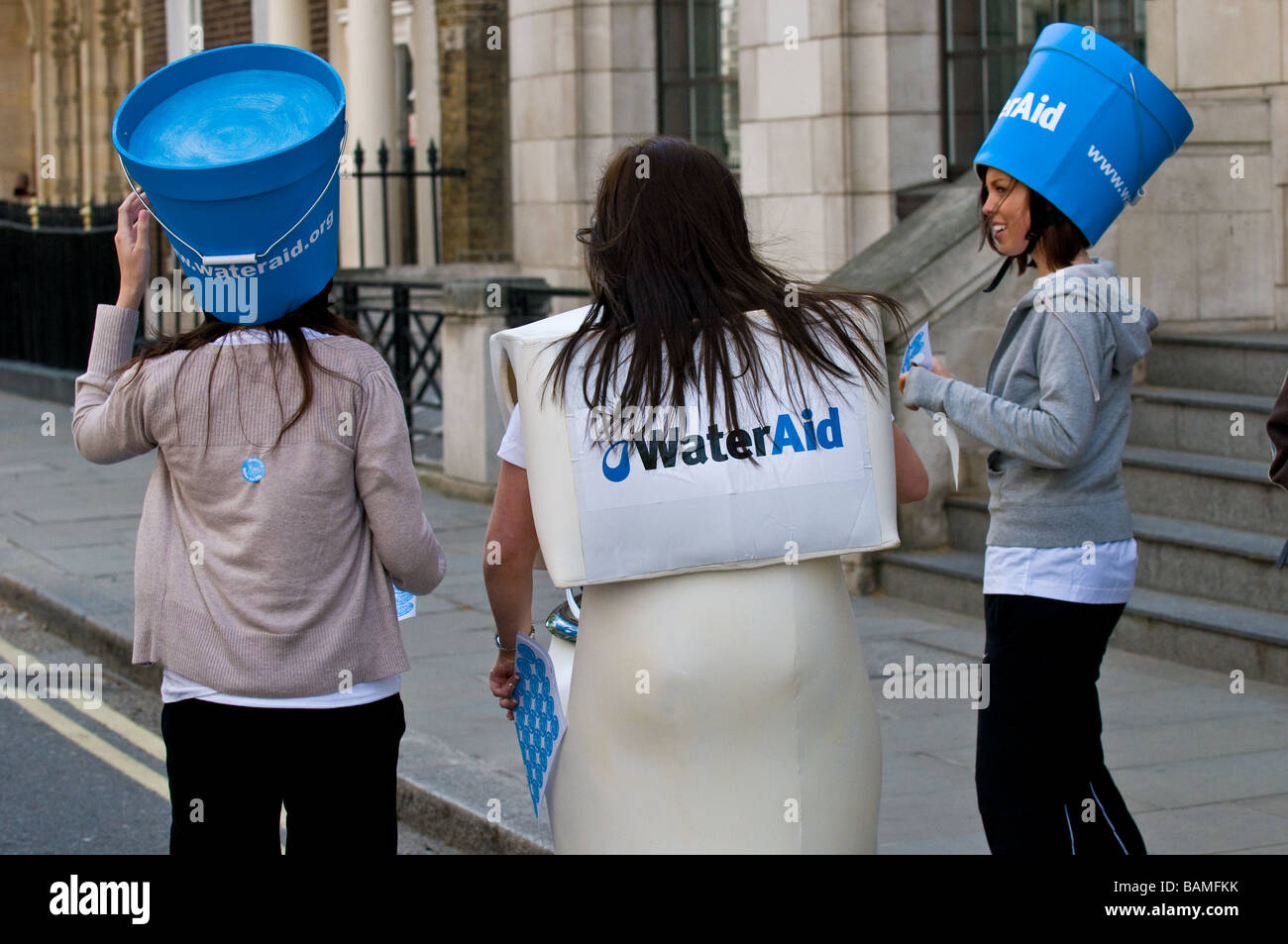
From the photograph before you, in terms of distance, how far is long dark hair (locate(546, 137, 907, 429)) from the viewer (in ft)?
9.84

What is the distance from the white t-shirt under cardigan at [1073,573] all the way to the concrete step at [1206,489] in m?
3.93

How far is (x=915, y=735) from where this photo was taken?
641 centimetres

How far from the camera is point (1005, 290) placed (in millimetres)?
8883

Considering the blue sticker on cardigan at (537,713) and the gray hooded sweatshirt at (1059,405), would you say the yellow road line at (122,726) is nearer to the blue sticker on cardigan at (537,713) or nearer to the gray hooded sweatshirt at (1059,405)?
the blue sticker on cardigan at (537,713)

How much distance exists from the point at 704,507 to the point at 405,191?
1797 centimetres

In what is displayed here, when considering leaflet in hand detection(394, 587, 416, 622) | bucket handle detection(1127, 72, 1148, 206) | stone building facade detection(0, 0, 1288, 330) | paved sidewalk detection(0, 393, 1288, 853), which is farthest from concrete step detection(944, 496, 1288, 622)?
leaflet in hand detection(394, 587, 416, 622)

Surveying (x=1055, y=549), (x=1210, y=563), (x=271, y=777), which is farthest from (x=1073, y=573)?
(x=1210, y=563)

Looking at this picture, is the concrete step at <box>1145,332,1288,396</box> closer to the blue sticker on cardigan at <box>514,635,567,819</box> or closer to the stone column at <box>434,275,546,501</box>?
the stone column at <box>434,275,546,501</box>

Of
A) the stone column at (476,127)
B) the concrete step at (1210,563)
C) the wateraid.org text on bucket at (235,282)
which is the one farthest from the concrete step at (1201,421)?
the stone column at (476,127)

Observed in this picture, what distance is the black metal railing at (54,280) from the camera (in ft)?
59.7

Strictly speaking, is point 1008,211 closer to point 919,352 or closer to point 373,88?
point 919,352

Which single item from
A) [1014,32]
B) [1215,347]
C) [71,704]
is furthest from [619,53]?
[71,704]

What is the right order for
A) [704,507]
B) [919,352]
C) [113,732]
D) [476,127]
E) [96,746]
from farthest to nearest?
[476,127]
[113,732]
[96,746]
[919,352]
[704,507]

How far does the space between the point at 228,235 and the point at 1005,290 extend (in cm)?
624
